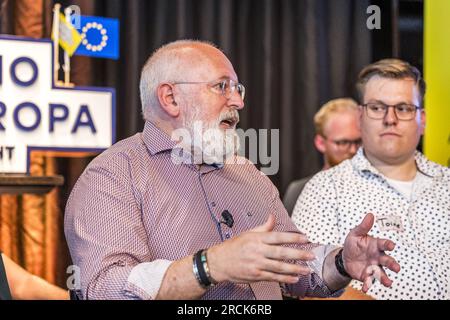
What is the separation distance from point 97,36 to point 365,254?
6.25 feet

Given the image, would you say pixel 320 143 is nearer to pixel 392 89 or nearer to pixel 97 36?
pixel 392 89

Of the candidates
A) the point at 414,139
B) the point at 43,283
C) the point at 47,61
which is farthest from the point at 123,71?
the point at 414,139

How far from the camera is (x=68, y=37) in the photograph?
135 inches

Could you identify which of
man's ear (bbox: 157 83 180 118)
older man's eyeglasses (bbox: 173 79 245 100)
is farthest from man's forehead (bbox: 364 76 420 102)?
man's ear (bbox: 157 83 180 118)

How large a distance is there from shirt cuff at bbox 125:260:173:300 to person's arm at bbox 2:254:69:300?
159 centimetres

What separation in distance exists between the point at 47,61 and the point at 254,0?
1.08 metres

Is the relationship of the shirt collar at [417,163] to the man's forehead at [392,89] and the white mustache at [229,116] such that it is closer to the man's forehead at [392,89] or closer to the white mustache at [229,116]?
the man's forehead at [392,89]

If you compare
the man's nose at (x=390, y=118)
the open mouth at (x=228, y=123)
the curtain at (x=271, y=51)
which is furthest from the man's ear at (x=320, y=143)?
the open mouth at (x=228, y=123)

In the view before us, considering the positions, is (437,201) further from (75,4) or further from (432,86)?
(75,4)

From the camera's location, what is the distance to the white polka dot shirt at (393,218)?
264cm

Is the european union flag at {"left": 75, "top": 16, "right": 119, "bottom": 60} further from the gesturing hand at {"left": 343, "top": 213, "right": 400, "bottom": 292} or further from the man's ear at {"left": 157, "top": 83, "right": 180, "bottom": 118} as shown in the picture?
the gesturing hand at {"left": 343, "top": 213, "right": 400, "bottom": 292}

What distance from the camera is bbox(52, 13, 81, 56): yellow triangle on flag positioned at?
342 cm

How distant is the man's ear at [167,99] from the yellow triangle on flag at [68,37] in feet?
4.50

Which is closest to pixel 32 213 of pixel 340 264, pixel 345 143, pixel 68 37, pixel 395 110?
pixel 68 37
